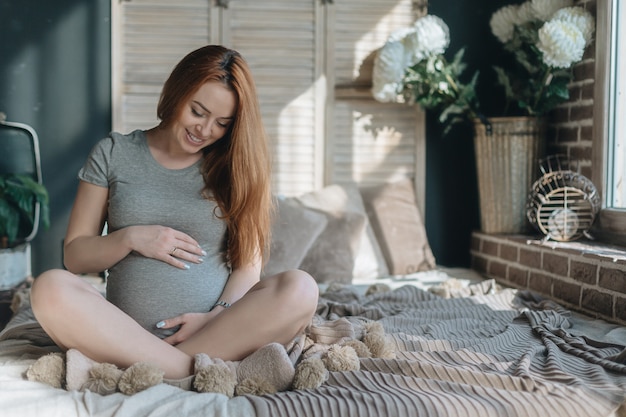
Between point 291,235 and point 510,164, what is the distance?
1146 millimetres

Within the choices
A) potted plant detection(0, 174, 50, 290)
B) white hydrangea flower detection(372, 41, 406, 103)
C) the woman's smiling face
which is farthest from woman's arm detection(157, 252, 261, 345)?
white hydrangea flower detection(372, 41, 406, 103)

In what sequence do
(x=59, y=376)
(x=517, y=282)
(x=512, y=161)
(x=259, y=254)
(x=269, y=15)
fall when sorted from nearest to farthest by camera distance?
(x=59, y=376) → (x=259, y=254) → (x=517, y=282) → (x=512, y=161) → (x=269, y=15)

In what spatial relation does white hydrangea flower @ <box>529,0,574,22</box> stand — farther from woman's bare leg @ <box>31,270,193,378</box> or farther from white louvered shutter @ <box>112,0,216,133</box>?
woman's bare leg @ <box>31,270,193,378</box>

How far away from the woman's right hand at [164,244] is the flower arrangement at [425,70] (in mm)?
1980

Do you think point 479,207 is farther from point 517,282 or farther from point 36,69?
point 36,69

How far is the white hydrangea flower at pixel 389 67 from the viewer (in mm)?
3725

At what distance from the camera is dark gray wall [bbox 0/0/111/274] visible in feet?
12.2

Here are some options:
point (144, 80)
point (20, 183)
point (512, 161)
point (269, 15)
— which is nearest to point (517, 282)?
point (512, 161)

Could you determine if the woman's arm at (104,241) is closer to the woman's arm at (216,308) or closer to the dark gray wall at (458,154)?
the woman's arm at (216,308)

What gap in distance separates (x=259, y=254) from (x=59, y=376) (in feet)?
2.20

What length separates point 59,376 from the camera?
1.71m

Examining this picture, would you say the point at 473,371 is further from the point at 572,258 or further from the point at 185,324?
the point at 572,258

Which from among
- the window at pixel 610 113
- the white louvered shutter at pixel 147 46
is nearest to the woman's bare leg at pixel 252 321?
Answer: the window at pixel 610 113

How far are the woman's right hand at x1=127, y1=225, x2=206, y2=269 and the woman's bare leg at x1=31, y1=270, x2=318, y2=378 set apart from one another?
0.60 feet
